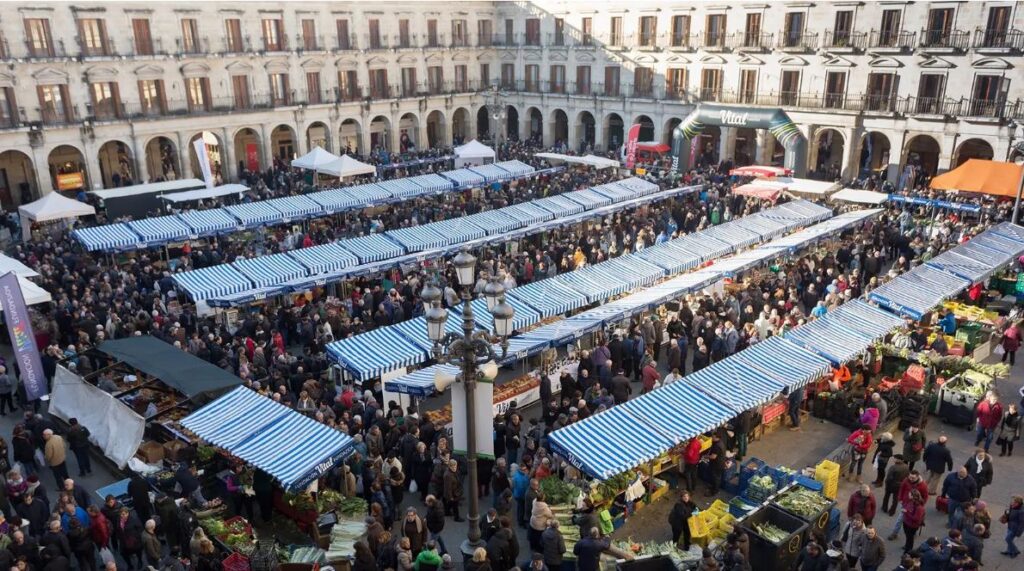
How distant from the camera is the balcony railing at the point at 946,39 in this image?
28562 millimetres

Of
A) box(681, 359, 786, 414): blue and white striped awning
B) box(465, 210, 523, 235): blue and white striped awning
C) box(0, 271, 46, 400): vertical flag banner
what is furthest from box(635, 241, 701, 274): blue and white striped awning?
box(0, 271, 46, 400): vertical flag banner

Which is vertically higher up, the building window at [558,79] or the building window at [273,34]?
the building window at [273,34]

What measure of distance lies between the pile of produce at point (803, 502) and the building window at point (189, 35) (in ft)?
104

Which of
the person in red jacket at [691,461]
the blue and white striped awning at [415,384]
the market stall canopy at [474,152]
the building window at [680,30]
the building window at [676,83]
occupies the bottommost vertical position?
the person in red jacket at [691,461]

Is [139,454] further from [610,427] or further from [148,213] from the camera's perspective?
[148,213]

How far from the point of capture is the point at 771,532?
9.72 m

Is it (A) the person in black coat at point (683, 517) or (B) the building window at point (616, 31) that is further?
(B) the building window at point (616, 31)

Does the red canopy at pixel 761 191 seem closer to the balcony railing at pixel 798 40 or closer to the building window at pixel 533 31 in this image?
the balcony railing at pixel 798 40

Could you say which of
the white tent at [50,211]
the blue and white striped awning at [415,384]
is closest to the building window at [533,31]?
the white tent at [50,211]

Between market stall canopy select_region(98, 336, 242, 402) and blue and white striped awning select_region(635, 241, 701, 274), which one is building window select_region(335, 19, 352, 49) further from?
market stall canopy select_region(98, 336, 242, 402)

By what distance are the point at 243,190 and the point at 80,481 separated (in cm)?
1713

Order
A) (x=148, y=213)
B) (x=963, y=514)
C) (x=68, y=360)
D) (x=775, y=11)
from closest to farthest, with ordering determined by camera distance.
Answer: (x=963, y=514)
(x=68, y=360)
(x=148, y=213)
(x=775, y=11)

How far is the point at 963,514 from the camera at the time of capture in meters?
9.19

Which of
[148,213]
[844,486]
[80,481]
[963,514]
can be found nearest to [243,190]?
[148,213]
